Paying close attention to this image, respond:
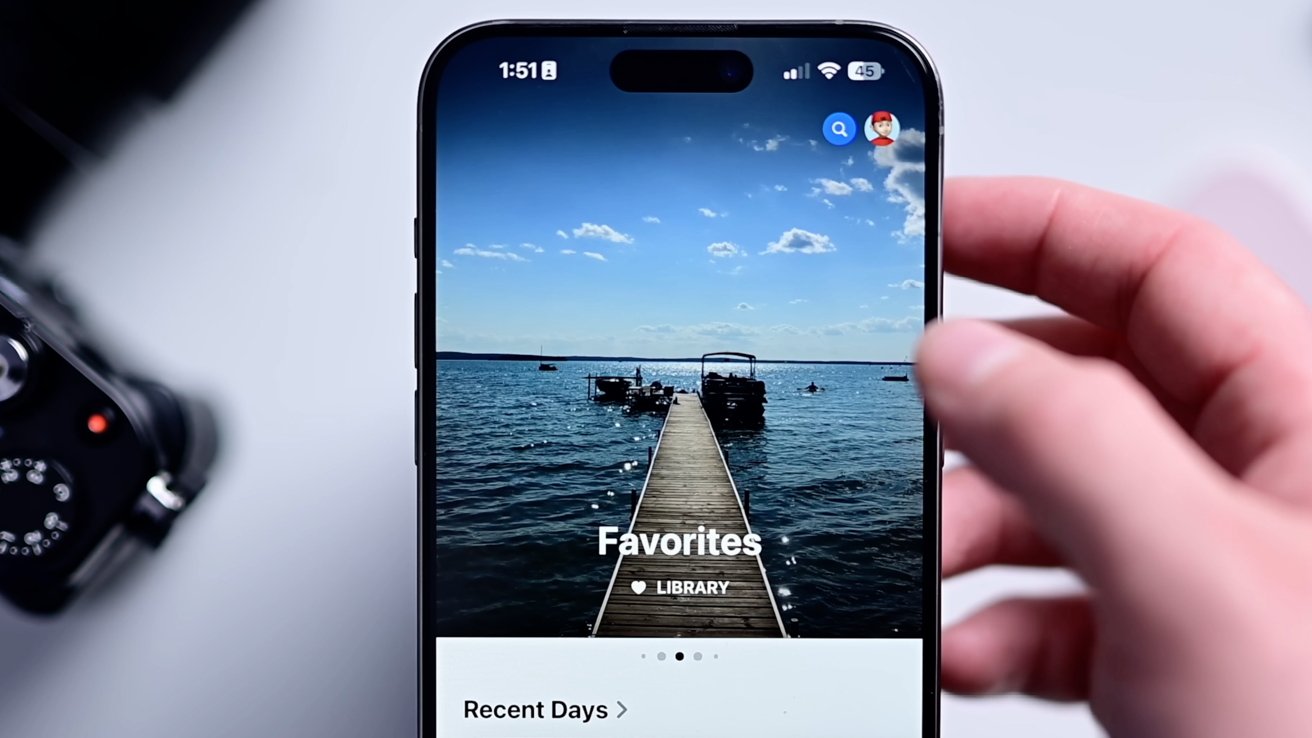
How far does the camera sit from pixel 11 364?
33 cm

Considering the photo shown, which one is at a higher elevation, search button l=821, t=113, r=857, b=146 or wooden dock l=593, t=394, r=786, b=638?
search button l=821, t=113, r=857, b=146

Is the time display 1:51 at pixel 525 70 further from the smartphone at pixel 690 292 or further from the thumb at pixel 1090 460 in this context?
the thumb at pixel 1090 460

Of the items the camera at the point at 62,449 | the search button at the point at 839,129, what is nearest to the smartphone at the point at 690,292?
the search button at the point at 839,129

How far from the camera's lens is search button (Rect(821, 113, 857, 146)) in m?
0.30

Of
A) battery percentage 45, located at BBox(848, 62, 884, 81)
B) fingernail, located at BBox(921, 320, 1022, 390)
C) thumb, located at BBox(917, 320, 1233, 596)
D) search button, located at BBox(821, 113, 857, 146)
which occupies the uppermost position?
battery percentage 45, located at BBox(848, 62, 884, 81)

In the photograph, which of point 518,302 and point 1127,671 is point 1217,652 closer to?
point 1127,671

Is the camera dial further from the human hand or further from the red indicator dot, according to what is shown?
the human hand

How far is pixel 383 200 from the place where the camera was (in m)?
0.36

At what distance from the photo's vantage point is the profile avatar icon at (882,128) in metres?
0.29

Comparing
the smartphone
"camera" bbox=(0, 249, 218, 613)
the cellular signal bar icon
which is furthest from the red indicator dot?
the cellular signal bar icon

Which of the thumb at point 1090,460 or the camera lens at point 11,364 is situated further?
the camera lens at point 11,364

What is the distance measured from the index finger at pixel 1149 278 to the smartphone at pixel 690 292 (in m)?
0.04

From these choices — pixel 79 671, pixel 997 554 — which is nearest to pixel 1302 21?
pixel 997 554

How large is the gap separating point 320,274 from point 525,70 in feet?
0.42
